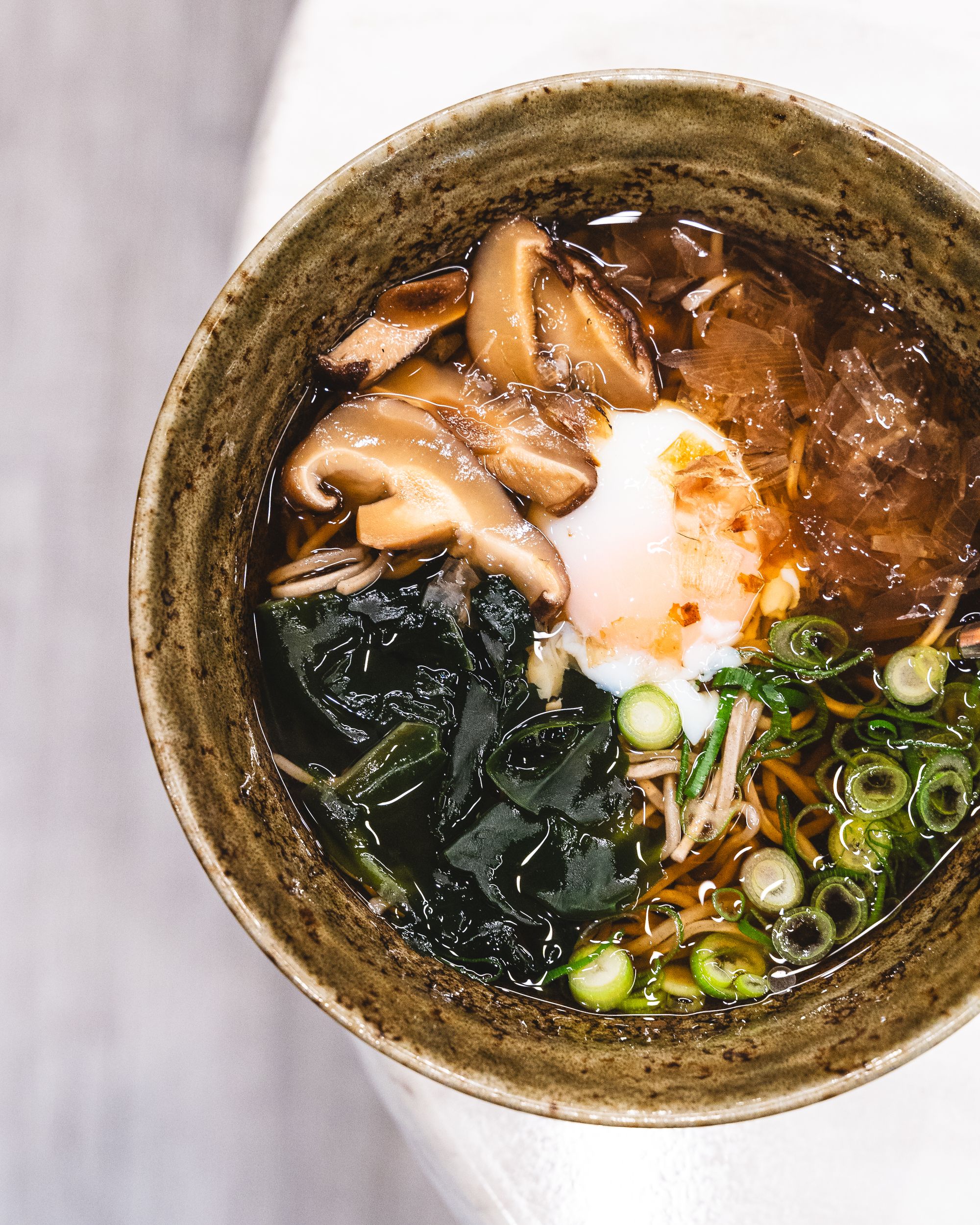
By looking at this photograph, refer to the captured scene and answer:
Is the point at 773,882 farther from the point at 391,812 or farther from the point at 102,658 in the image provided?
the point at 102,658

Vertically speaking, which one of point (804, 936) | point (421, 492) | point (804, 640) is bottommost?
point (804, 936)

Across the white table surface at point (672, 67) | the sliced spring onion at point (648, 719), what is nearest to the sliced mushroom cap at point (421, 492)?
the sliced spring onion at point (648, 719)

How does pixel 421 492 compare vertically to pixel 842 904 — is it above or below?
above

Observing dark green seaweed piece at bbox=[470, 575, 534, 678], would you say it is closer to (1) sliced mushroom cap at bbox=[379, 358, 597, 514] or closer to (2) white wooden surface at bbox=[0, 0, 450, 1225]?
(1) sliced mushroom cap at bbox=[379, 358, 597, 514]

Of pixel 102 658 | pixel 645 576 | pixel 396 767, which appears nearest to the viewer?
pixel 396 767

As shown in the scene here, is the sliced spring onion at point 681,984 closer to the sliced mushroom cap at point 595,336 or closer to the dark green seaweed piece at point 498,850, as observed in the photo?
the dark green seaweed piece at point 498,850

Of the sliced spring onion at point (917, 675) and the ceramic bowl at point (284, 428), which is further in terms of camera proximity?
the sliced spring onion at point (917, 675)

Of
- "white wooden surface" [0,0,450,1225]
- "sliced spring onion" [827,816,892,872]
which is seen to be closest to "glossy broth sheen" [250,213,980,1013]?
"sliced spring onion" [827,816,892,872]

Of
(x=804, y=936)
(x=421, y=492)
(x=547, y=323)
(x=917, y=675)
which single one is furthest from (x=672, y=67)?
(x=804, y=936)

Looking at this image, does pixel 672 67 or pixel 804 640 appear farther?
pixel 672 67
